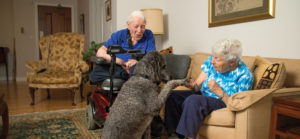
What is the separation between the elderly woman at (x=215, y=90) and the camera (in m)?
1.38

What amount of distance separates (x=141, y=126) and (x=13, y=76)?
5.96 metres

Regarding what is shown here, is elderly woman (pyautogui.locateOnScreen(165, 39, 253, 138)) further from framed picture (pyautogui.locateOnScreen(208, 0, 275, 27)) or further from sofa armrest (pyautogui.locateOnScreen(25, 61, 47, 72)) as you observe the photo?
sofa armrest (pyautogui.locateOnScreen(25, 61, 47, 72))

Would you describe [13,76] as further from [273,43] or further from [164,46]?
[273,43]

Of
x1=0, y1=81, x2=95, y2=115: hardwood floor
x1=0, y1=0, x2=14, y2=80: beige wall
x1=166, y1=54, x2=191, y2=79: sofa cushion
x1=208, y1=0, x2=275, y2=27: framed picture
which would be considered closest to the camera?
→ x1=208, y1=0, x2=275, y2=27: framed picture

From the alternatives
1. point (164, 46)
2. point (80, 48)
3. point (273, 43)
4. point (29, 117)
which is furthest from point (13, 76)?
point (273, 43)

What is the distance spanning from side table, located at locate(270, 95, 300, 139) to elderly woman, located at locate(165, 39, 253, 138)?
9.7 inches

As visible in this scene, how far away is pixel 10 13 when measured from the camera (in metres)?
5.80

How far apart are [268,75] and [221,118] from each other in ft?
1.58

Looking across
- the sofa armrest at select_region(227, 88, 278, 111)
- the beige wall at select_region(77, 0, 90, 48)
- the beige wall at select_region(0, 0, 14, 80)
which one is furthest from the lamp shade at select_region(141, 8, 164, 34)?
the beige wall at select_region(0, 0, 14, 80)

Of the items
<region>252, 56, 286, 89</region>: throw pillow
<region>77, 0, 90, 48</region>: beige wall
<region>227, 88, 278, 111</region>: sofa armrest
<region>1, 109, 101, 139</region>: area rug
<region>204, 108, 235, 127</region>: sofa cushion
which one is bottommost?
<region>1, 109, 101, 139</region>: area rug

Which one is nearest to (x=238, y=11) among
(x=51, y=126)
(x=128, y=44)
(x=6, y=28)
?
(x=128, y=44)

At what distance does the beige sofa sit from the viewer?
1.25 meters

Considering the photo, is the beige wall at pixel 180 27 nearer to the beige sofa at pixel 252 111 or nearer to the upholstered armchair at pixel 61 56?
the beige sofa at pixel 252 111

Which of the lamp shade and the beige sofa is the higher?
the lamp shade
